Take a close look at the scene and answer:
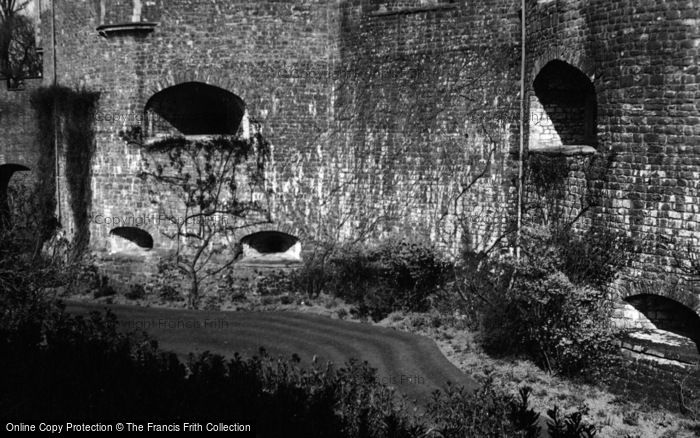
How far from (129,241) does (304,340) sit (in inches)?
267

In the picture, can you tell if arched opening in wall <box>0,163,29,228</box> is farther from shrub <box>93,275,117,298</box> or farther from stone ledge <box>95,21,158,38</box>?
stone ledge <box>95,21,158,38</box>

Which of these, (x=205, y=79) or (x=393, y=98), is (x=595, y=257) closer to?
(x=393, y=98)

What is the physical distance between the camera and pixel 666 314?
11.5 meters

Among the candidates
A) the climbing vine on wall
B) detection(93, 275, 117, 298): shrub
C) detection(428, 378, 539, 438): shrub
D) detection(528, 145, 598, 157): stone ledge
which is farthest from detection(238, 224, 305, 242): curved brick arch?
detection(428, 378, 539, 438): shrub

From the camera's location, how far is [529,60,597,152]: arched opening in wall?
13.6 metres

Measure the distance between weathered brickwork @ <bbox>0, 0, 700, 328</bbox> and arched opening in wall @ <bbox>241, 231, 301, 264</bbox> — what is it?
20.5 inches

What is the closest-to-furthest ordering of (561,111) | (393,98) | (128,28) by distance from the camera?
(561,111), (393,98), (128,28)

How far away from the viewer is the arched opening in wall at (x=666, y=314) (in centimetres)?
1123

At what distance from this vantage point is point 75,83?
1811 centimetres

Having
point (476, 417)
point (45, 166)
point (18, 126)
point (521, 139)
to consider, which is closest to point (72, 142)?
point (45, 166)

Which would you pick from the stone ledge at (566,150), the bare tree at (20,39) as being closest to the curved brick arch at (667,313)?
the stone ledge at (566,150)

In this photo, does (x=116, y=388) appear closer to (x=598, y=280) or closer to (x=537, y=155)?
(x=598, y=280)

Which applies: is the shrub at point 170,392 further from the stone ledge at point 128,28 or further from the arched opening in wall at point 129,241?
the stone ledge at point 128,28

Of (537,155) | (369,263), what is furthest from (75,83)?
(537,155)
